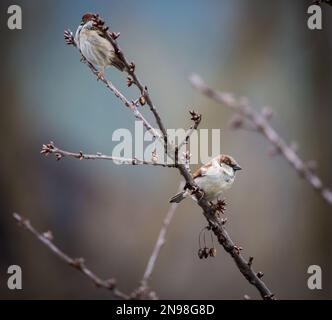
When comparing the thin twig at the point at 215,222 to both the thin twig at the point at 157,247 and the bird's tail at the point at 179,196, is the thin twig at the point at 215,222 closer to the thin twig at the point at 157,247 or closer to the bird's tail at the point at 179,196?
the thin twig at the point at 157,247

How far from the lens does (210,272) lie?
545 centimetres

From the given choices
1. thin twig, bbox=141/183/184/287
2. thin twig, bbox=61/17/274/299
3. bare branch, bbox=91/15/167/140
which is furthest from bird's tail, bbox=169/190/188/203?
bare branch, bbox=91/15/167/140

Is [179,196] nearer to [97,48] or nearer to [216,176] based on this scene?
[216,176]

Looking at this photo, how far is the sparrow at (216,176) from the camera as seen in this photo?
2616 mm

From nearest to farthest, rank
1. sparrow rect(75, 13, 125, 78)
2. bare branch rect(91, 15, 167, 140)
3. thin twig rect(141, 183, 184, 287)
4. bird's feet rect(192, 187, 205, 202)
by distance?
thin twig rect(141, 183, 184, 287) < bare branch rect(91, 15, 167, 140) < bird's feet rect(192, 187, 205, 202) < sparrow rect(75, 13, 125, 78)

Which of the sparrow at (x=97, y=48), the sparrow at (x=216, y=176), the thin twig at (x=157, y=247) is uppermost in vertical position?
the sparrow at (x=97, y=48)

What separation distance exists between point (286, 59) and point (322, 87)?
0.54 meters

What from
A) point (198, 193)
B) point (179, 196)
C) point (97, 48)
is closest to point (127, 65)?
point (198, 193)

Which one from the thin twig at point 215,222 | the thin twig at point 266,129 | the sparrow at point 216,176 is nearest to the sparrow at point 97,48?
the sparrow at point 216,176

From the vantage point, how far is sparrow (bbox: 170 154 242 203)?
2616 mm

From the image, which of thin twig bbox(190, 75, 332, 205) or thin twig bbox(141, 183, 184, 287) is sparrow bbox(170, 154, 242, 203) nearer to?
thin twig bbox(141, 183, 184, 287)

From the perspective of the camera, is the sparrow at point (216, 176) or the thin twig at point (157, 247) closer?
the thin twig at point (157, 247)
